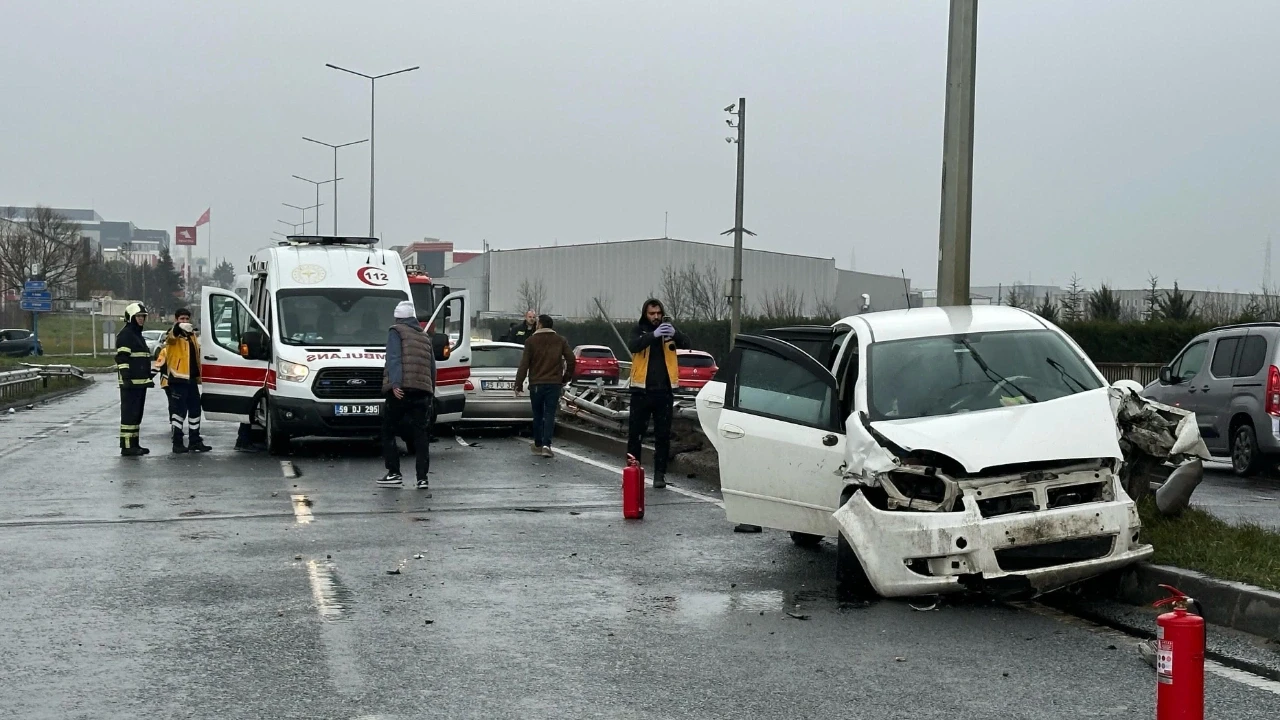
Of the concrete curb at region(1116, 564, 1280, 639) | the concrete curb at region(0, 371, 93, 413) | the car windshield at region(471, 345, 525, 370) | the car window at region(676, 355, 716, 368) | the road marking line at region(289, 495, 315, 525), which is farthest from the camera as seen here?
the car window at region(676, 355, 716, 368)

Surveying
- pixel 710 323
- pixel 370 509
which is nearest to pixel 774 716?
pixel 370 509

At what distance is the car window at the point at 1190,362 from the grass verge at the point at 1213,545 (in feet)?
29.1

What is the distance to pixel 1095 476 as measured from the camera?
311 inches

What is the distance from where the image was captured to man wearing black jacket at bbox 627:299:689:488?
557 inches

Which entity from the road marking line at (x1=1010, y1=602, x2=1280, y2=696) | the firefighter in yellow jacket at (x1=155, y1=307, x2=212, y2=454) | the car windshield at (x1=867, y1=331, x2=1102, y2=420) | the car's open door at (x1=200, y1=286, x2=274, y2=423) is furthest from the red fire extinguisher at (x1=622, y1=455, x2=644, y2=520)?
the firefighter in yellow jacket at (x1=155, y1=307, x2=212, y2=454)

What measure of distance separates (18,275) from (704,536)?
2963 inches

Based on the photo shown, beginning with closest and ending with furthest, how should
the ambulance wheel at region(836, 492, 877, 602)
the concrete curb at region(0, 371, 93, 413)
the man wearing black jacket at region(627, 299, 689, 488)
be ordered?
the ambulance wheel at region(836, 492, 877, 602) → the man wearing black jacket at region(627, 299, 689, 488) → the concrete curb at region(0, 371, 93, 413)

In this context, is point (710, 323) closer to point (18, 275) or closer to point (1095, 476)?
point (18, 275)

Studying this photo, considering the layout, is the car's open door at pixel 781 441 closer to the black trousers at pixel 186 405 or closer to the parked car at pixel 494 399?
the black trousers at pixel 186 405

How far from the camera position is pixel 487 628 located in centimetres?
743

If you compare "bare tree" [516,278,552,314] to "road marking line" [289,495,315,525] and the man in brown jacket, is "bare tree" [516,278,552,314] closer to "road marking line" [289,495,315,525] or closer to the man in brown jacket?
the man in brown jacket

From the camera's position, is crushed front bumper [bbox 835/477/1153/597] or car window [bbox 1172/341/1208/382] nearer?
Answer: crushed front bumper [bbox 835/477/1153/597]

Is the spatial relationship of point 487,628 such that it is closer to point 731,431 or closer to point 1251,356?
point 731,431

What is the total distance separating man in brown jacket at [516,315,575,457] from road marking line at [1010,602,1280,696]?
10077 mm
